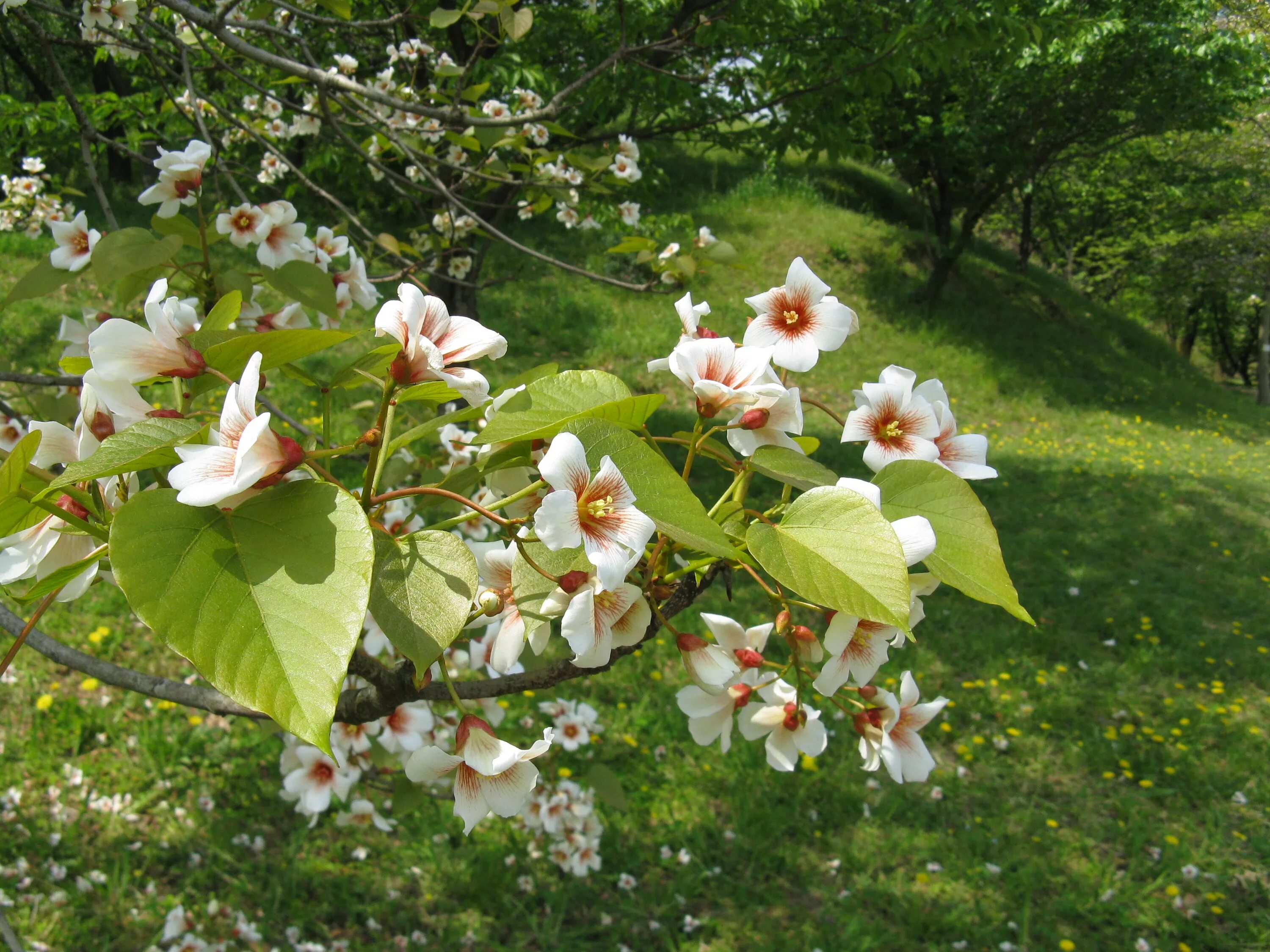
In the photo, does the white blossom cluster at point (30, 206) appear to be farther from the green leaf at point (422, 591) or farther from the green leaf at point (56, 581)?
the green leaf at point (422, 591)

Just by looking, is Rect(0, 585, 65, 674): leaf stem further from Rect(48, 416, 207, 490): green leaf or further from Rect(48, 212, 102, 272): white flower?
Rect(48, 212, 102, 272): white flower

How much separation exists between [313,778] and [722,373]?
1481mm

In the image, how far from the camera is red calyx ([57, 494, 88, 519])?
2.14ft

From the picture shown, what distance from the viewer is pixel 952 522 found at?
679 mm

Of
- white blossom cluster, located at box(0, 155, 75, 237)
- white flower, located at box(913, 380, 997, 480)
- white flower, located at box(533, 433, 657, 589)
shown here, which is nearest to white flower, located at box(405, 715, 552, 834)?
white flower, located at box(533, 433, 657, 589)

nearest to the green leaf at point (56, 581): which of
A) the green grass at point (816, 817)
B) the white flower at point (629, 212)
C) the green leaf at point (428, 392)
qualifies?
the green leaf at point (428, 392)

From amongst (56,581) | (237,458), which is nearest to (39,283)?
(56,581)

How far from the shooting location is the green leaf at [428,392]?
2.08ft

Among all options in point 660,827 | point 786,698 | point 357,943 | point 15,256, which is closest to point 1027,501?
point 660,827

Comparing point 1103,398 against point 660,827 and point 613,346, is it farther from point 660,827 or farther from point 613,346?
point 660,827

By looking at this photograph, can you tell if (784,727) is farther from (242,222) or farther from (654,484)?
(242,222)

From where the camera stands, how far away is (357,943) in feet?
7.61

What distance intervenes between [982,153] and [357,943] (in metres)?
10.8

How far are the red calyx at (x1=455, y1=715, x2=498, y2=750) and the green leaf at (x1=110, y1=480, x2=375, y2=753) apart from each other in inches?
11.2
